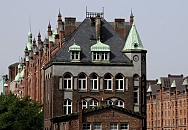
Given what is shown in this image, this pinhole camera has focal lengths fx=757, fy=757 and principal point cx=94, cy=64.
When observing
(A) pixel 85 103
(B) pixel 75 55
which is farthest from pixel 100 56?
(A) pixel 85 103

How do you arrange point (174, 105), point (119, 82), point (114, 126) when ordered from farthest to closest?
point (174, 105) < point (119, 82) < point (114, 126)

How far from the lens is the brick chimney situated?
4018 inches

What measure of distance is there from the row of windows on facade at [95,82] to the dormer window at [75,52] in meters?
2.04

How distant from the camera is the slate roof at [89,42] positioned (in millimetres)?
94562

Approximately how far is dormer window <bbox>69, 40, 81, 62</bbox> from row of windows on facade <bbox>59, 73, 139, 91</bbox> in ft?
6.68

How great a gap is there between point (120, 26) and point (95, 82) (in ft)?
36.8

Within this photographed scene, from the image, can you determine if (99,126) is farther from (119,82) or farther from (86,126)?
(119,82)

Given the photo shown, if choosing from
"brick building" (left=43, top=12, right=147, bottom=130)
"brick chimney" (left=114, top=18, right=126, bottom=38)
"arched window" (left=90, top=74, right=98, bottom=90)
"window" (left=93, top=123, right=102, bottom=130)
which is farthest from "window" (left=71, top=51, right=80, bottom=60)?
"window" (left=93, top=123, right=102, bottom=130)

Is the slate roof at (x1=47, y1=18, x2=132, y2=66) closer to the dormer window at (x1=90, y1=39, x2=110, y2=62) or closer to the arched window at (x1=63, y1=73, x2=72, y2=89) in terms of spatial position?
the dormer window at (x1=90, y1=39, x2=110, y2=62)

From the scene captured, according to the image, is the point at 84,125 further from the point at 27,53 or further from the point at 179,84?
the point at 179,84

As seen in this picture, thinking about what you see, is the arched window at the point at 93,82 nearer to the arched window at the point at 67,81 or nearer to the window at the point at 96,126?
the arched window at the point at 67,81

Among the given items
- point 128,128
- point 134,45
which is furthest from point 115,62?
point 128,128

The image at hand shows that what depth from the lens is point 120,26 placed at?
102500 mm

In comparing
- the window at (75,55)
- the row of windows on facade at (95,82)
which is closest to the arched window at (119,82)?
the row of windows on facade at (95,82)
